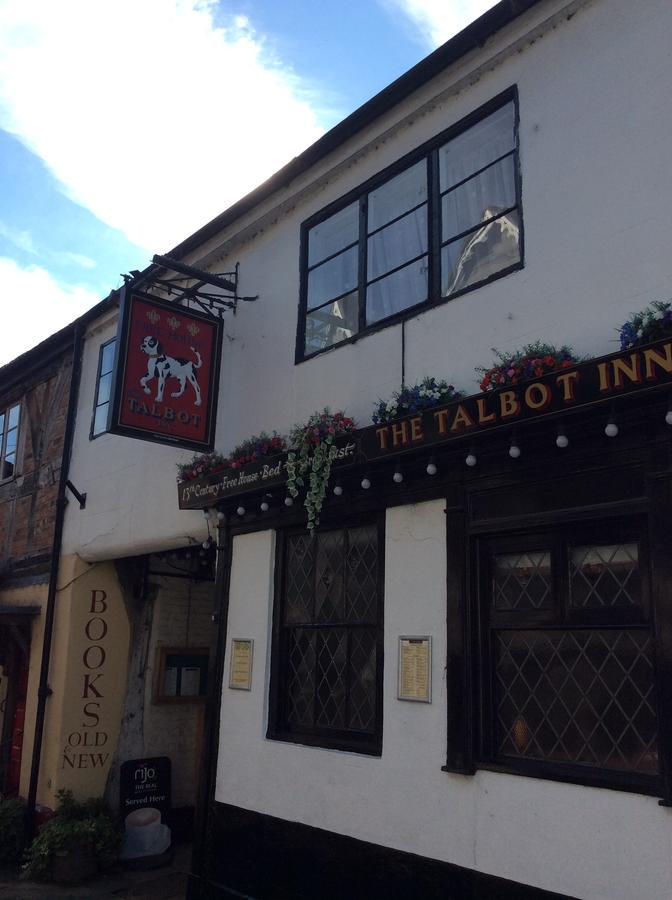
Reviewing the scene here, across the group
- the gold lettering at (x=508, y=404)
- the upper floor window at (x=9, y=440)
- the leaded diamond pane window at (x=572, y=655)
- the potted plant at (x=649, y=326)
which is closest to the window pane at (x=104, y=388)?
the upper floor window at (x=9, y=440)

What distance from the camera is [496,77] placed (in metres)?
5.96

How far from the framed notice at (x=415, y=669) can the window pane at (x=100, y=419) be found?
19.6 ft

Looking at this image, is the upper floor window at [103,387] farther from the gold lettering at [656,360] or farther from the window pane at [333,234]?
the gold lettering at [656,360]

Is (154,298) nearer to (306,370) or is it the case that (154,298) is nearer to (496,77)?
Answer: (306,370)

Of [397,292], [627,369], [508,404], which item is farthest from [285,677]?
[627,369]

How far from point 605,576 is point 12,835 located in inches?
301

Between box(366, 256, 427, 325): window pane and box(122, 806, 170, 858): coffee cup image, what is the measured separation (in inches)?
236

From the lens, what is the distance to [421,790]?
5160mm

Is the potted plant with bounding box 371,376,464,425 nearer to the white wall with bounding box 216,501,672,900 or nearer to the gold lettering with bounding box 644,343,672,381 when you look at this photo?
the white wall with bounding box 216,501,672,900

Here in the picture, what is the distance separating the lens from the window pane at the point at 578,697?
4.29 meters

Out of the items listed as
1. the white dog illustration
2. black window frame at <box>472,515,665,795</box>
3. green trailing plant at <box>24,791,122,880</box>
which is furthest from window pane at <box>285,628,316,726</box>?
green trailing plant at <box>24,791,122,880</box>

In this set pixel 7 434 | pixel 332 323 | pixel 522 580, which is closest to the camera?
pixel 522 580

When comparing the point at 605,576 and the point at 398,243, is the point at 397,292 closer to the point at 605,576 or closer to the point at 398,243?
the point at 398,243

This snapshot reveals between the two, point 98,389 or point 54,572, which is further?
point 98,389
